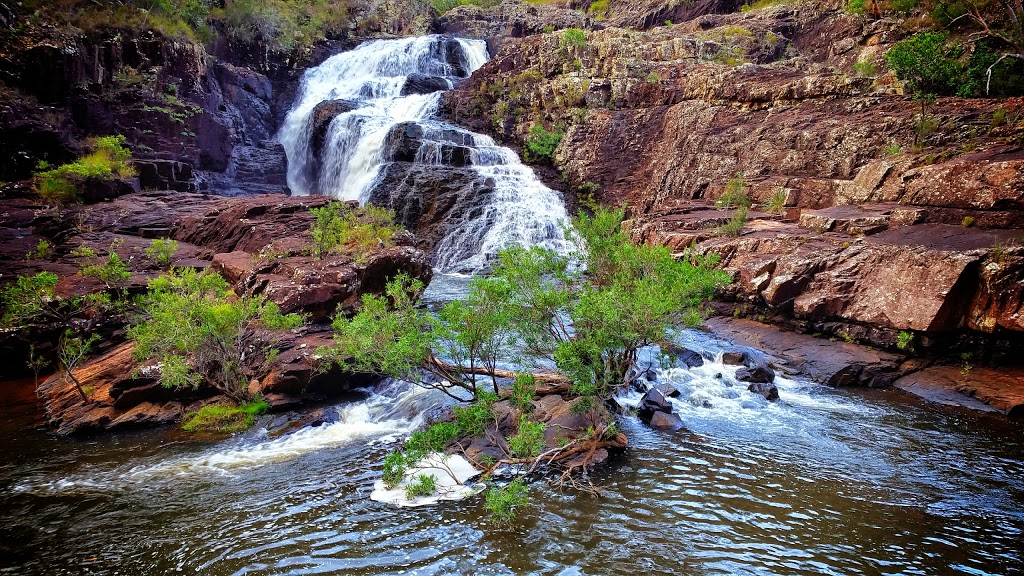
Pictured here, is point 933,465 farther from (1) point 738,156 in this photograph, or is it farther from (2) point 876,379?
(1) point 738,156

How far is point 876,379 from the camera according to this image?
12.1 meters

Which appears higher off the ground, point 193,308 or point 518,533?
point 193,308

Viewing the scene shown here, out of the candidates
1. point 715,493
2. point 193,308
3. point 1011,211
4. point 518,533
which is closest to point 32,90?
point 193,308

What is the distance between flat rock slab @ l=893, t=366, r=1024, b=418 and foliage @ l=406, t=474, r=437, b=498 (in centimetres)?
1106

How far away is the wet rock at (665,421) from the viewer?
10.1m

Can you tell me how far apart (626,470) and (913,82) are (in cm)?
1991

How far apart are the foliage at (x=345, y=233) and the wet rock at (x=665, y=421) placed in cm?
895

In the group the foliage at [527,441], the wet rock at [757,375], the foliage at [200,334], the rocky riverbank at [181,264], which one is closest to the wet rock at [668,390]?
the wet rock at [757,375]

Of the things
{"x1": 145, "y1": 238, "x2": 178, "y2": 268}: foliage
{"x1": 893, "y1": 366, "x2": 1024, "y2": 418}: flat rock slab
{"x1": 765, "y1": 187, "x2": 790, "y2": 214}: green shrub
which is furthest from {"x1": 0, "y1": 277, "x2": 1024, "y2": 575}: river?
{"x1": 765, "y1": 187, "x2": 790, "y2": 214}: green shrub

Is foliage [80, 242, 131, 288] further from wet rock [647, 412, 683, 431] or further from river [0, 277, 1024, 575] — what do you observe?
wet rock [647, 412, 683, 431]

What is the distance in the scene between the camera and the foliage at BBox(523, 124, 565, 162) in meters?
28.4

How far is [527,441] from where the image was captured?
26.3ft

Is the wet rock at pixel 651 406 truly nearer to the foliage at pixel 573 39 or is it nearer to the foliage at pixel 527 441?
the foliage at pixel 527 441

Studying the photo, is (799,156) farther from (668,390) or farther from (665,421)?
(665,421)
